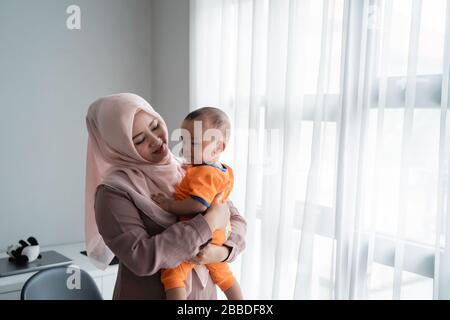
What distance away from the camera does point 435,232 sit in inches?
60.1

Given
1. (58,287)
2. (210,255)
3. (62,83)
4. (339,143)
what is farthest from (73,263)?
(339,143)

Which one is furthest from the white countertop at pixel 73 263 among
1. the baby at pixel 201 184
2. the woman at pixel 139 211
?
the baby at pixel 201 184

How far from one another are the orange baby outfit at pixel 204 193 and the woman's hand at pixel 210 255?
33mm

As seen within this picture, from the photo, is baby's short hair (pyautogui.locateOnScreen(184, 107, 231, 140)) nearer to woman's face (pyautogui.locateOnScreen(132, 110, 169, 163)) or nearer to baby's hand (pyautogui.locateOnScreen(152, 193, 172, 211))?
woman's face (pyautogui.locateOnScreen(132, 110, 169, 163))

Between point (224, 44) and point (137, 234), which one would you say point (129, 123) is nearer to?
point (137, 234)

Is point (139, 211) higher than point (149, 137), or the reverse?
point (149, 137)

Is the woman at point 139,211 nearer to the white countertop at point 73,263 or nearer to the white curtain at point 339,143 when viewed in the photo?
the white curtain at point 339,143

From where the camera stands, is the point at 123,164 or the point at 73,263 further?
the point at 73,263

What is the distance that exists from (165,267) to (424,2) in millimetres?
1256

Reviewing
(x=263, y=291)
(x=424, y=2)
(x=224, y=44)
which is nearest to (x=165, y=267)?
(x=263, y=291)

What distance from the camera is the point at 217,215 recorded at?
1.38m

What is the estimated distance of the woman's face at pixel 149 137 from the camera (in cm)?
142

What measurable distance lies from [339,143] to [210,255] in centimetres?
76

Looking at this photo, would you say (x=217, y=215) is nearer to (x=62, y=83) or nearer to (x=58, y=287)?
(x=58, y=287)
